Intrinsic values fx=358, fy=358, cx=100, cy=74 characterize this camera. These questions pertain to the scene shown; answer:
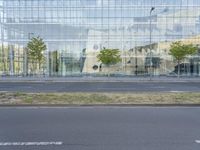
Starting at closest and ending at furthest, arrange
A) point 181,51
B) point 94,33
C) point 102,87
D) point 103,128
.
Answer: point 103,128, point 102,87, point 181,51, point 94,33

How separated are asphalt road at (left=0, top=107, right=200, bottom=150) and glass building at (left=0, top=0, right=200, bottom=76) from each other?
A: 44.2 meters

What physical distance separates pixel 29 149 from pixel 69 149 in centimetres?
85

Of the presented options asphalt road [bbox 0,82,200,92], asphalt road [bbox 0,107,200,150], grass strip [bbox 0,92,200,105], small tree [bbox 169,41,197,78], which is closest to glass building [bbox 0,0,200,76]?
small tree [bbox 169,41,197,78]

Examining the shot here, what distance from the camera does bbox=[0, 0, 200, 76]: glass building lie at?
58.5m

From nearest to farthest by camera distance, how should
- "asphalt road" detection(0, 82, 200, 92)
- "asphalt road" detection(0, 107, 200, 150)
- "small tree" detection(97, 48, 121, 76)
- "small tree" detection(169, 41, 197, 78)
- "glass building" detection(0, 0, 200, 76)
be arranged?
"asphalt road" detection(0, 107, 200, 150), "asphalt road" detection(0, 82, 200, 92), "small tree" detection(169, 41, 197, 78), "small tree" detection(97, 48, 121, 76), "glass building" detection(0, 0, 200, 76)

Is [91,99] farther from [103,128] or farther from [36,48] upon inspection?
[36,48]

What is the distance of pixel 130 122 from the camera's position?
11305 millimetres

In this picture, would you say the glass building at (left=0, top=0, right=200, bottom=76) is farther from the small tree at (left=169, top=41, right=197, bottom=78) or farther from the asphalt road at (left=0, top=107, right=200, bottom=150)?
the asphalt road at (left=0, top=107, right=200, bottom=150)

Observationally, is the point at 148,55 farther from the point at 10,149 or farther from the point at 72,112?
the point at 10,149

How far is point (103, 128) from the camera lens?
10.2 meters

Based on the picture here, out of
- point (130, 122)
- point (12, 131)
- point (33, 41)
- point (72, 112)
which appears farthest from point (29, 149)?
point (33, 41)

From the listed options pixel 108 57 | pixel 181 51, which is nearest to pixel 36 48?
pixel 108 57

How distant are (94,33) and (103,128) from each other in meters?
50.3

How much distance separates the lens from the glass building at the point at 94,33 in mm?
58500
